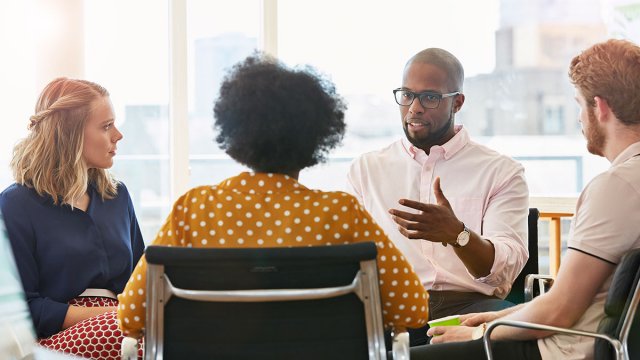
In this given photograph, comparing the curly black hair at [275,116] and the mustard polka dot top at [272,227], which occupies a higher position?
the curly black hair at [275,116]

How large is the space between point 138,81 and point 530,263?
304 cm

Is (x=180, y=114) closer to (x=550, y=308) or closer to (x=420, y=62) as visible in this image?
(x=420, y=62)

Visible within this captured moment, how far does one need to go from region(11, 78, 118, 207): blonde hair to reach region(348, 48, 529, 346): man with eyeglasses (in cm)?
91

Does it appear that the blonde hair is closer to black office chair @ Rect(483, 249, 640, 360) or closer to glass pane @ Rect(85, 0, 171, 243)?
black office chair @ Rect(483, 249, 640, 360)

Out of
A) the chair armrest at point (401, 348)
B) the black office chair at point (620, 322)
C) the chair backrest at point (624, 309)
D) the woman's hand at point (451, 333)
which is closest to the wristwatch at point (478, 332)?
the woman's hand at point (451, 333)

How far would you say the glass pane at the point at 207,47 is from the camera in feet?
16.5

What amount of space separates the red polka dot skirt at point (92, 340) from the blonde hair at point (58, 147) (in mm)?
402

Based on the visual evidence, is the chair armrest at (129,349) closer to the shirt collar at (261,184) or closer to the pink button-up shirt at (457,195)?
A: the shirt collar at (261,184)

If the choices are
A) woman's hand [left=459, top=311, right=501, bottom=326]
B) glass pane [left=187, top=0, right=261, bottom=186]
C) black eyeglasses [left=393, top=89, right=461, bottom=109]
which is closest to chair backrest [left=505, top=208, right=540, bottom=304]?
black eyeglasses [left=393, top=89, right=461, bottom=109]

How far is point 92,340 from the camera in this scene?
2199 mm

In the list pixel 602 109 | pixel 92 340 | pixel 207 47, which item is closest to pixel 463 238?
pixel 602 109

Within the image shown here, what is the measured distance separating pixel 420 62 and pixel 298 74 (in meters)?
1.12

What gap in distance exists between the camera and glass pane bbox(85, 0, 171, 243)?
5.00 meters

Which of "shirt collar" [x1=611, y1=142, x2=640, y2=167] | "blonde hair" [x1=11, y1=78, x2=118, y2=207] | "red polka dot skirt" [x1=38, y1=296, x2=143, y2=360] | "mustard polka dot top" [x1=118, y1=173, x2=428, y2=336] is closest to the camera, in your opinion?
"mustard polka dot top" [x1=118, y1=173, x2=428, y2=336]
